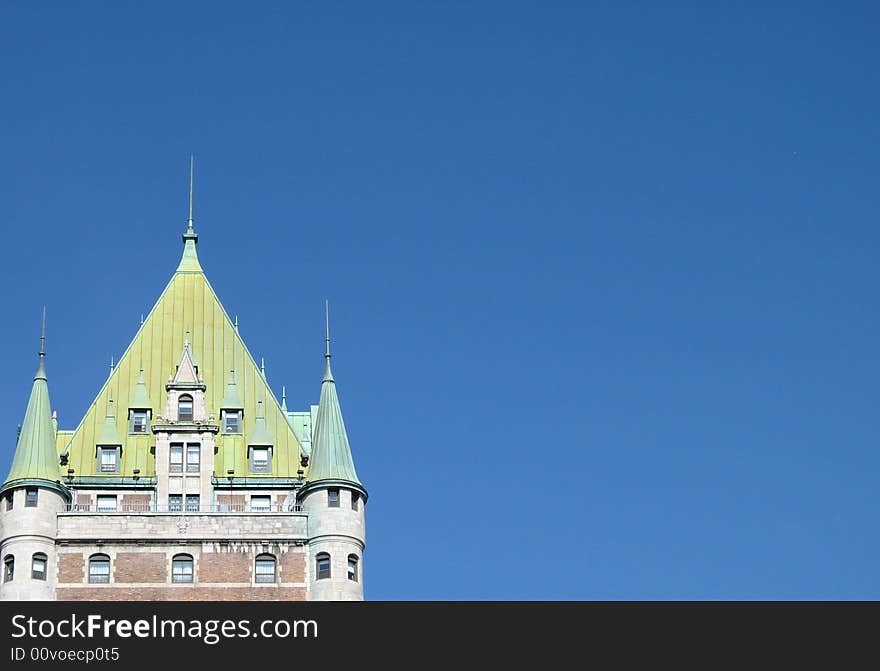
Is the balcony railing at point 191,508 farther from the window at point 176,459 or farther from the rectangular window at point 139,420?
the rectangular window at point 139,420

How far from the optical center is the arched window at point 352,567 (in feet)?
395

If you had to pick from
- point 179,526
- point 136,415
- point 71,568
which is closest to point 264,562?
point 179,526

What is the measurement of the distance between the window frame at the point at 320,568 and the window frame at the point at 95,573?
1030 cm

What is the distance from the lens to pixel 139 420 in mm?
128750

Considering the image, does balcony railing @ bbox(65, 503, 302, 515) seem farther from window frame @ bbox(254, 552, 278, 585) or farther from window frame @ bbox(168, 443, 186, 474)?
window frame @ bbox(254, 552, 278, 585)

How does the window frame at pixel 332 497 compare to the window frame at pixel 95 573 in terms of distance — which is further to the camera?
the window frame at pixel 332 497

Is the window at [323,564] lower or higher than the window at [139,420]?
lower

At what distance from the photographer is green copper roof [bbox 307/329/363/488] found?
123125mm

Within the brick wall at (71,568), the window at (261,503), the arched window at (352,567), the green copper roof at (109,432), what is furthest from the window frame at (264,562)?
the green copper roof at (109,432)

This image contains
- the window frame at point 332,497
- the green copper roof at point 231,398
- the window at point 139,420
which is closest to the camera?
the window frame at point 332,497

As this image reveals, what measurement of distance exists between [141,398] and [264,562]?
13960 mm
